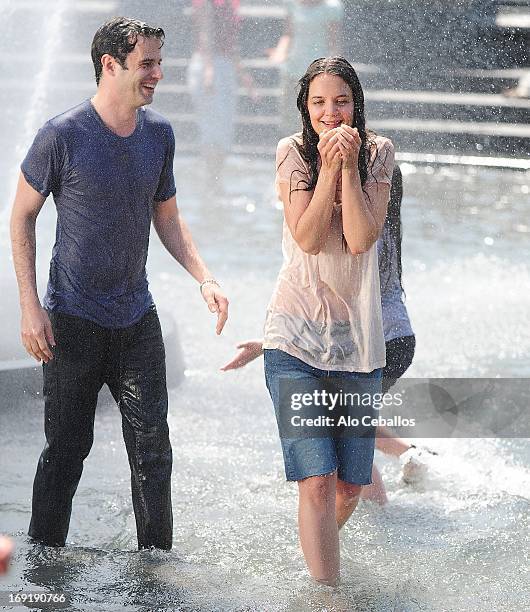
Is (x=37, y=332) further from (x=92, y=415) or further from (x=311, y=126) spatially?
(x=311, y=126)

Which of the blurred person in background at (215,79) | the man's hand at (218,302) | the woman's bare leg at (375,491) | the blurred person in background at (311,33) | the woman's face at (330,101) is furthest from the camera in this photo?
the blurred person in background at (215,79)

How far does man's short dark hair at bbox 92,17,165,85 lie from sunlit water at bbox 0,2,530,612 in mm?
1508

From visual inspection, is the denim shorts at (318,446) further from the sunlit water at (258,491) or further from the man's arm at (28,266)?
the man's arm at (28,266)

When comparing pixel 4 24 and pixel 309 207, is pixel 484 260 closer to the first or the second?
pixel 4 24

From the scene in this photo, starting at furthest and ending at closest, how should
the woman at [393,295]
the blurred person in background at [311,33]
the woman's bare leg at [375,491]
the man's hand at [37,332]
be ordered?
1. the blurred person in background at [311,33]
2. the woman's bare leg at [375,491]
3. the woman at [393,295]
4. the man's hand at [37,332]

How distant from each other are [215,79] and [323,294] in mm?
7994

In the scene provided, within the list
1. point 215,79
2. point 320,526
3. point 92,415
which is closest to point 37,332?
point 92,415

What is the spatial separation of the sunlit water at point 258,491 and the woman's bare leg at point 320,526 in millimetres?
75

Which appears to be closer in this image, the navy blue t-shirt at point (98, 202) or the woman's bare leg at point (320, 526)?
the woman's bare leg at point (320, 526)

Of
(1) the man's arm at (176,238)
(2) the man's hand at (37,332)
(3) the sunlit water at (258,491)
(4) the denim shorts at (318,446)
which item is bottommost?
(3) the sunlit water at (258,491)

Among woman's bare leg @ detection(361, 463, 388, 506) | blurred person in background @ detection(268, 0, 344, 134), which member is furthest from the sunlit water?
blurred person in background @ detection(268, 0, 344, 134)

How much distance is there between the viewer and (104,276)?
3678mm

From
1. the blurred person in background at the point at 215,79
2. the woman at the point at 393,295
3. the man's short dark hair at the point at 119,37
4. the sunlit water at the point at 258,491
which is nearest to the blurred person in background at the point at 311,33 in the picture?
the sunlit water at the point at 258,491

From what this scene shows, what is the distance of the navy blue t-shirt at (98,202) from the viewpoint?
3586 millimetres
